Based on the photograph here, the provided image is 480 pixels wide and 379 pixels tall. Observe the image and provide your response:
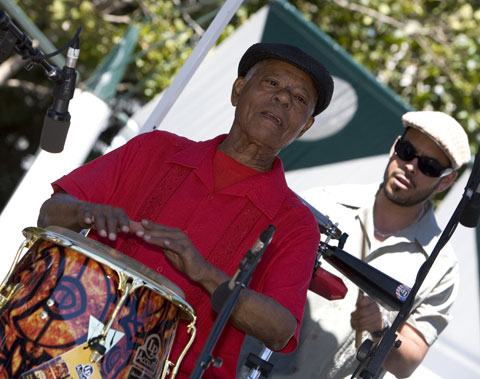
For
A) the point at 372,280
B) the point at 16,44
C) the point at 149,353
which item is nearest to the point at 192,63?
the point at 372,280

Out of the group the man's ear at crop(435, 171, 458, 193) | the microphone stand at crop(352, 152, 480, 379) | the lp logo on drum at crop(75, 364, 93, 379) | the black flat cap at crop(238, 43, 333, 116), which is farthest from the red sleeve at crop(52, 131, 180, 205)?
the man's ear at crop(435, 171, 458, 193)

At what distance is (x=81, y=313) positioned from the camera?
2.14m

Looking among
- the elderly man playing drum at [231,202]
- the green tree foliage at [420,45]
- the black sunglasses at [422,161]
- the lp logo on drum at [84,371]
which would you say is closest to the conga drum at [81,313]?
the lp logo on drum at [84,371]

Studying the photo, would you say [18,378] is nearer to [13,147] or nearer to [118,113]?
[118,113]

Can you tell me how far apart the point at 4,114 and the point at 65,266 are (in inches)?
435

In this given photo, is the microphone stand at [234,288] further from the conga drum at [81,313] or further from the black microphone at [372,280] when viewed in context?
the black microphone at [372,280]

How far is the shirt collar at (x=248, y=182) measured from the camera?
274 cm

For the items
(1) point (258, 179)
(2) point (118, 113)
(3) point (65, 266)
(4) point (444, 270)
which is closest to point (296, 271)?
(1) point (258, 179)

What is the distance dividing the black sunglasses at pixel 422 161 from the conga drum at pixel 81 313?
182 cm

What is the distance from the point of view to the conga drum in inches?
83.0

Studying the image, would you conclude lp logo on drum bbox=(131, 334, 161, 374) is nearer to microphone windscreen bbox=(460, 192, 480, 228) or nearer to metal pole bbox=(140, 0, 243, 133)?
microphone windscreen bbox=(460, 192, 480, 228)

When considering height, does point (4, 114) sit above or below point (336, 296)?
above

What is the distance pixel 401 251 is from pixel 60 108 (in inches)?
76.4

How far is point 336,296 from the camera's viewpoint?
3148 mm
